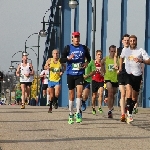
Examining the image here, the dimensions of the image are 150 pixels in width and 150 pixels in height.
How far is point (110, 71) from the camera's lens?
15719mm

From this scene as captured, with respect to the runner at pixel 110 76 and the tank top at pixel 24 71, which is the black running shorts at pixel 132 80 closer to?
the runner at pixel 110 76

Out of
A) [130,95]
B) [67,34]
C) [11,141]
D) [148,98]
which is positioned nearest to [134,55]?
[130,95]

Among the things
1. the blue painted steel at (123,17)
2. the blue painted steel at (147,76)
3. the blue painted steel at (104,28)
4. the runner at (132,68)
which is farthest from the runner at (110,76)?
the blue painted steel at (104,28)

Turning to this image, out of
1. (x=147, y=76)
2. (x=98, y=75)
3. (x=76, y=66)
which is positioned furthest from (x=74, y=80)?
(x=147, y=76)

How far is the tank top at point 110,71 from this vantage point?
1559 centimetres

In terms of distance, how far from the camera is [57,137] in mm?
9664

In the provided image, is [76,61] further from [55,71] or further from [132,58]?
[55,71]

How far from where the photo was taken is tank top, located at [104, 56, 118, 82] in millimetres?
15586

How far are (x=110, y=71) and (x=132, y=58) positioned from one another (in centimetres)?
254

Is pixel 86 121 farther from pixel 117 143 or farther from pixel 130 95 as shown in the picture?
pixel 117 143

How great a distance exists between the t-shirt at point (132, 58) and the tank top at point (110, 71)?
2165 millimetres

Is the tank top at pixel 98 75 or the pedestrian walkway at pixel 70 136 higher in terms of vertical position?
the tank top at pixel 98 75

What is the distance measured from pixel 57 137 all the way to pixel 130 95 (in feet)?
12.9

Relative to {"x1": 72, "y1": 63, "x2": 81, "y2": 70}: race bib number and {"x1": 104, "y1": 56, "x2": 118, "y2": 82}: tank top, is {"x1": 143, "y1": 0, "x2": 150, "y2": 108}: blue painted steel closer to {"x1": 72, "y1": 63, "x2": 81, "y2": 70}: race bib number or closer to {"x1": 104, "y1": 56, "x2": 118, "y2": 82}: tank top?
{"x1": 104, "y1": 56, "x2": 118, "y2": 82}: tank top
